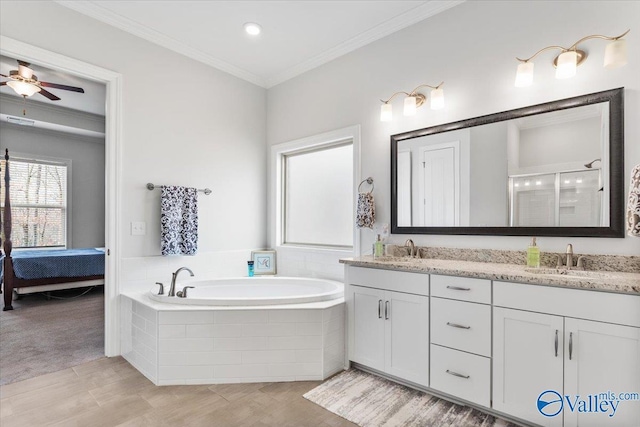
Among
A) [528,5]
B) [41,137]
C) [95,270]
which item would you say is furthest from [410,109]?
[41,137]

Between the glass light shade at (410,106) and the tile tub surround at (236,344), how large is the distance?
5.39 ft

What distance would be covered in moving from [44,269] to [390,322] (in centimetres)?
493

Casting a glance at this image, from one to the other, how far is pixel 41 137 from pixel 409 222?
644 cm

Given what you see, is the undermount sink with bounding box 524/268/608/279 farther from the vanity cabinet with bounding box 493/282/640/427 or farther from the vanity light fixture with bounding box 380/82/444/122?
the vanity light fixture with bounding box 380/82/444/122

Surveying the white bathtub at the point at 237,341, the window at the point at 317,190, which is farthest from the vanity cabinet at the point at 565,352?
the window at the point at 317,190

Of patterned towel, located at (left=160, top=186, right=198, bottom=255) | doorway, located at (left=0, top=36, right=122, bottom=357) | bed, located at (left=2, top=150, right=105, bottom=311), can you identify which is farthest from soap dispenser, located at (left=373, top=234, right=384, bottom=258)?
bed, located at (left=2, top=150, right=105, bottom=311)

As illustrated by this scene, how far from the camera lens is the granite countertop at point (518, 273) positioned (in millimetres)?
1605

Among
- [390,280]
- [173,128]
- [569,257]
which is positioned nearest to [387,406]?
[390,280]

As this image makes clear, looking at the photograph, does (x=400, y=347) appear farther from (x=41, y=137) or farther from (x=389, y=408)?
(x=41, y=137)

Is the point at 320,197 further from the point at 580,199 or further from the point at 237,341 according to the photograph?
the point at 580,199

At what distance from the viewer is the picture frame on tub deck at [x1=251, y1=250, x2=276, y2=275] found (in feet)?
12.5

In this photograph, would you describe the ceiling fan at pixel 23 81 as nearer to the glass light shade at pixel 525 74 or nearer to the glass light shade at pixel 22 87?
the glass light shade at pixel 22 87

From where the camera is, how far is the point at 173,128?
3.25m

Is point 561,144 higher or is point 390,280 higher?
point 561,144
